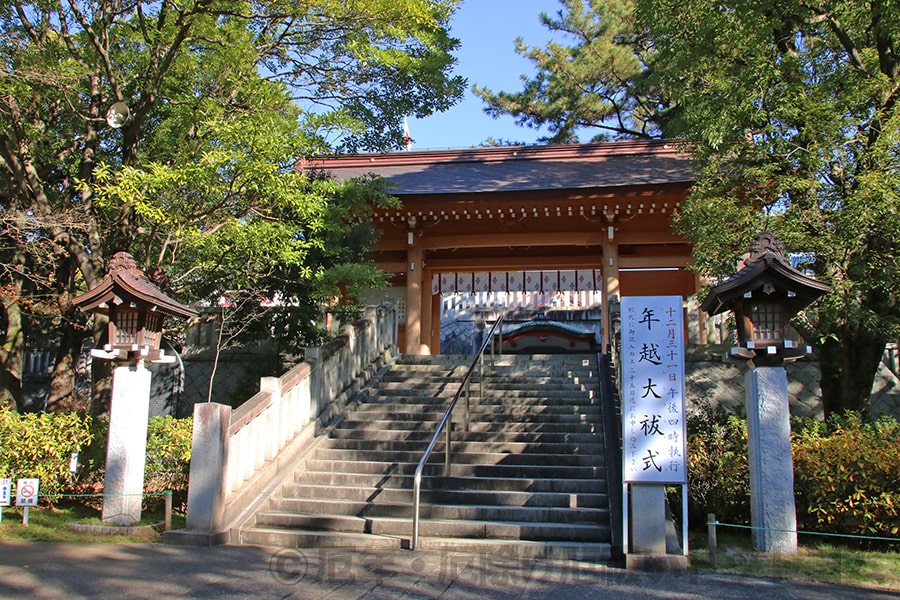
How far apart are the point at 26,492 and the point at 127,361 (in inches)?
68.1

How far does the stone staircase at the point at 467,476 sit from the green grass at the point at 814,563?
1088 mm

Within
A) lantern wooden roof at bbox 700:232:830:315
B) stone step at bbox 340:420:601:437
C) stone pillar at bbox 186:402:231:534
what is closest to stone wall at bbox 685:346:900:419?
stone step at bbox 340:420:601:437

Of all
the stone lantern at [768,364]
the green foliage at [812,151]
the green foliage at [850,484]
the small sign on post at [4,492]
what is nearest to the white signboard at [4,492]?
the small sign on post at [4,492]

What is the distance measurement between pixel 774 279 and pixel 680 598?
356cm

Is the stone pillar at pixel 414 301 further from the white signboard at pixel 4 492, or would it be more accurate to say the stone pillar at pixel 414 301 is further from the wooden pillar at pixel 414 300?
the white signboard at pixel 4 492

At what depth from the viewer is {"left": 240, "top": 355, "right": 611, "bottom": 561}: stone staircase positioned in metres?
7.17

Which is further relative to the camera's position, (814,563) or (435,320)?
(435,320)

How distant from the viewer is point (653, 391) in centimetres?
667

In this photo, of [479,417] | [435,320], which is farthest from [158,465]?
[435,320]

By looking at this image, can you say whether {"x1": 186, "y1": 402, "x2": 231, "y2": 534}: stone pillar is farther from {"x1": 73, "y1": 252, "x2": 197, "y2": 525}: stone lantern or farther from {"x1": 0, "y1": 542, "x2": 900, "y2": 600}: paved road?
{"x1": 73, "y1": 252, "x2": 197, "y2": 525}: stone lantern

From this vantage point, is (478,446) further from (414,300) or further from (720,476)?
(414,300)

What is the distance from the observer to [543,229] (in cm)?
1445

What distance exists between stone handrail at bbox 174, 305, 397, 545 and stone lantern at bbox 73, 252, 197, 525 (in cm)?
96

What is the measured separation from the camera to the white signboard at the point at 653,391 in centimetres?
650
